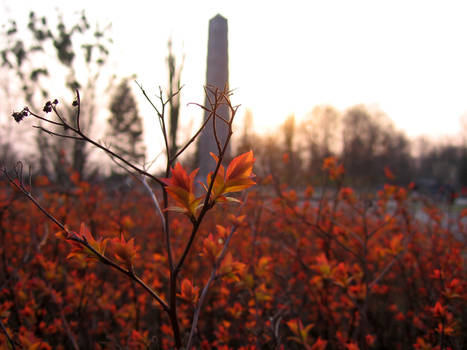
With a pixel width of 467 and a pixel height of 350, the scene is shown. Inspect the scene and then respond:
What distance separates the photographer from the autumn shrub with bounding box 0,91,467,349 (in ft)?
2.57

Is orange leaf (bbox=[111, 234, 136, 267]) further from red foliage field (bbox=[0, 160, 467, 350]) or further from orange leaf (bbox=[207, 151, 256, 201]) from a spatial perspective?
orange leaf (bbox=[207, 151, 256, 201])

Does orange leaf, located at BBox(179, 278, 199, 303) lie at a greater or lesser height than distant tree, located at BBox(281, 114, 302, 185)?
lesser

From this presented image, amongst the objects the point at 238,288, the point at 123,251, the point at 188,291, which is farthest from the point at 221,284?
the point at 123,251

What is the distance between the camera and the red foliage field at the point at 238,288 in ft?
4.30

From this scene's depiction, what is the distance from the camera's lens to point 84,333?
7.22 feet

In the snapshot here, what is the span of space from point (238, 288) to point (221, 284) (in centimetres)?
65

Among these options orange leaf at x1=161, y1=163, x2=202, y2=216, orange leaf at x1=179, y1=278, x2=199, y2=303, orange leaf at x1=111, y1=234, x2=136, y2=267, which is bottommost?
orange leaf at x1=179, y1=278, x2=199, y2=303

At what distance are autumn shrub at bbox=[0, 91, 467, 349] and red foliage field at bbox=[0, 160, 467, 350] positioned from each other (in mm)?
11

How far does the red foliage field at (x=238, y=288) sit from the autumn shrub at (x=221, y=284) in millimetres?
11

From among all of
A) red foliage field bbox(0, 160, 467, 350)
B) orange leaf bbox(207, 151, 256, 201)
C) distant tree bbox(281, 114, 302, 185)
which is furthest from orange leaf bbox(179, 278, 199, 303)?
distant tree bbox(281, 114, 302, 185)

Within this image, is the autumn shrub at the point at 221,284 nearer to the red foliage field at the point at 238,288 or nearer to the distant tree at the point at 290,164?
the red foliage field at the point at 238,288

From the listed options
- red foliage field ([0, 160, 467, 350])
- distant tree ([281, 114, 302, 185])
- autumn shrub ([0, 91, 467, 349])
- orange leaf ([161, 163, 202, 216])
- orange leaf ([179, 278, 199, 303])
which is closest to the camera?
orange leaf ([161, 163, 202, 216])

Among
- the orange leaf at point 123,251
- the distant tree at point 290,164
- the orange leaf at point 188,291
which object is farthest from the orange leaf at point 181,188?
the distant tree at point 290,164

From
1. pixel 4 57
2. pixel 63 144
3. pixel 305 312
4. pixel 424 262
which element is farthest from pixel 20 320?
pixel 63 144
